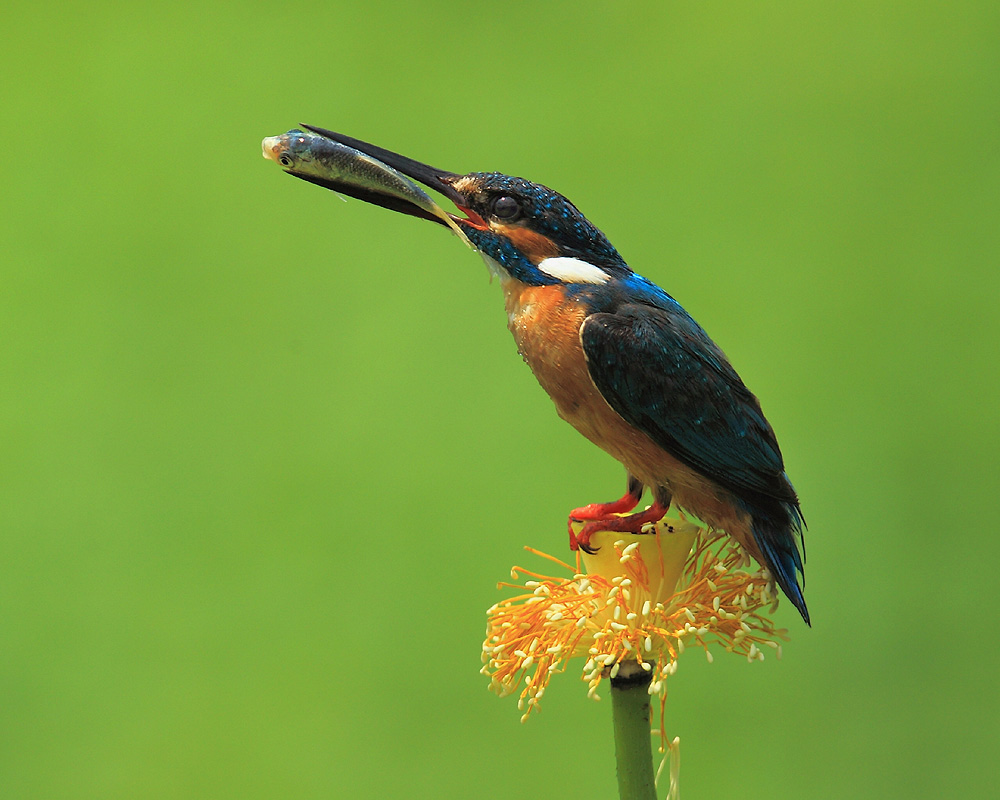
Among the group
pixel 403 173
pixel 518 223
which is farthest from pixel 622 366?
pixel 403 173

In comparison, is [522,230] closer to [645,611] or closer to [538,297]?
[538,297]

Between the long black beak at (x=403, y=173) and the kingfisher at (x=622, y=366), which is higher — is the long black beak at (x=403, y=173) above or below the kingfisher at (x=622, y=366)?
above

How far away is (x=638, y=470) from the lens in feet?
2.65

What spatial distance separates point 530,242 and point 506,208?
35mm

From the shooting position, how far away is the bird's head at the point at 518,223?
78cm

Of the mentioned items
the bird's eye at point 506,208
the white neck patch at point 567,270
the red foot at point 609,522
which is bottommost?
the red foot at point 609,522

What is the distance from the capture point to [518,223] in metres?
0.78

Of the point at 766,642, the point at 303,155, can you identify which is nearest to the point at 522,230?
the point at 303,155

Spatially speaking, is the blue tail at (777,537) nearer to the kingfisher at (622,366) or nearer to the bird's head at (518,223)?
the kingfisher at (622,366)

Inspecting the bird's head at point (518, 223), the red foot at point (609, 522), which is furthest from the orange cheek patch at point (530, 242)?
the red foot at point (609, 522)

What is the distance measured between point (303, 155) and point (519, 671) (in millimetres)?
485

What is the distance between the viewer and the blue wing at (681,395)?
2.48ft

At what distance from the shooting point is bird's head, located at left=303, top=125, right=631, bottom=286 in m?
0.78

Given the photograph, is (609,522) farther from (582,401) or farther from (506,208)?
(506,208)
